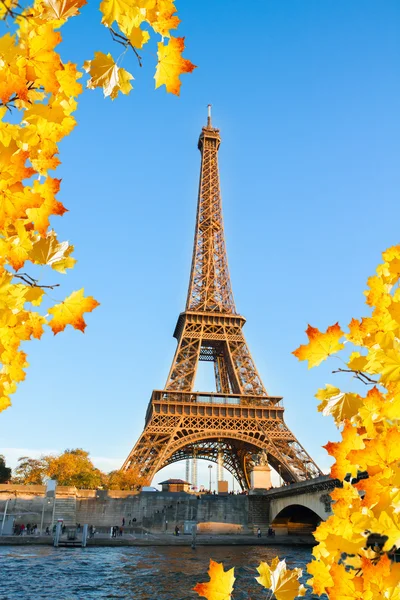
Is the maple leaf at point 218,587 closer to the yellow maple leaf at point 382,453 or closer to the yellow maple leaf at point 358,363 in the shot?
the yellow maple leaf at point 382,453

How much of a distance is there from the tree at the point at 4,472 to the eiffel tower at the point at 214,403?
22506 millimetres

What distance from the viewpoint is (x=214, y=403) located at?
5088 centimetres

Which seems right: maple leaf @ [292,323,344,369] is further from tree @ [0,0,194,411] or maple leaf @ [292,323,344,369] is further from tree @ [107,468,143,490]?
tree @ [107,468,143,490]

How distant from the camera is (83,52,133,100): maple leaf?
98.3 inches

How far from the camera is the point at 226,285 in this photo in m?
63.5

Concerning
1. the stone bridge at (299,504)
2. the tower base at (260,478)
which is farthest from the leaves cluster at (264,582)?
the tower base at (260,478)

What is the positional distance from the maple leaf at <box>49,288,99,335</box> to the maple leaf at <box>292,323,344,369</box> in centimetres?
135

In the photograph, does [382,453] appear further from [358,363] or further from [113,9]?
[113,9]

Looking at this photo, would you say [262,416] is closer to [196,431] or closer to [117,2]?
[196,431]

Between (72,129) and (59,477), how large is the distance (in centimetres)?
5893

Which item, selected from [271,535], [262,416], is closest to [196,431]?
[262,416]

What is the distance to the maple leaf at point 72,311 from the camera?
2.42 metres

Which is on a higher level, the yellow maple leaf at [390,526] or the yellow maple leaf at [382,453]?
the yellow maple leaf at [382,453]

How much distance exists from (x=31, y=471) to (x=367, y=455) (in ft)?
218
